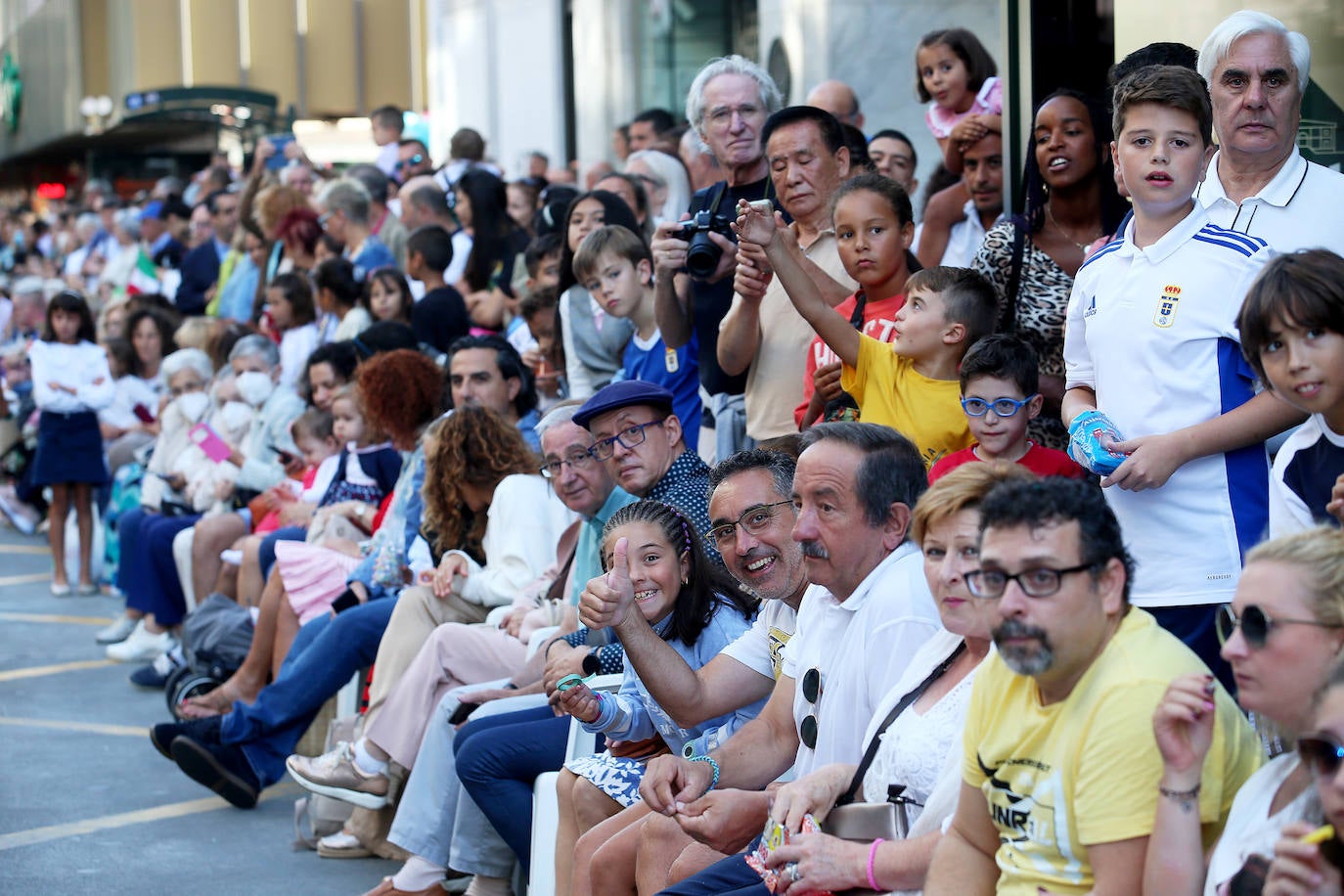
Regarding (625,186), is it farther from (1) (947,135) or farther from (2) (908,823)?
(2) (908,823)

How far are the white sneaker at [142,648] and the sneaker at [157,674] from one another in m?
0.49

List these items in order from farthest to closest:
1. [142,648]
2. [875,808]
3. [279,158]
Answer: [279,158] < [142,648] < [875,808]

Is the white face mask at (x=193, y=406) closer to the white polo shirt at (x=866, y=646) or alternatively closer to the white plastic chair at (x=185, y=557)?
the white plastic chair at (x=185, y=557)

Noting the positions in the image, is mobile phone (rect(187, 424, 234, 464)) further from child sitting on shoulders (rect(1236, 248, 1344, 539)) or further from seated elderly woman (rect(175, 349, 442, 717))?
child sitting on shoulders (rect(1236, 248, 1344, 539))

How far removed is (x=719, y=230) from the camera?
5.14 meters

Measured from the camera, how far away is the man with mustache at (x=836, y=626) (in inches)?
132

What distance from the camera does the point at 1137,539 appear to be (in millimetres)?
3439

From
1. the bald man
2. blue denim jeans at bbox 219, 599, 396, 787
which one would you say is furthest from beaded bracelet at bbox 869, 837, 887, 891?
the bald man

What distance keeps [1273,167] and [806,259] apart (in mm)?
1740

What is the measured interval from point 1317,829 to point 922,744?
100cm

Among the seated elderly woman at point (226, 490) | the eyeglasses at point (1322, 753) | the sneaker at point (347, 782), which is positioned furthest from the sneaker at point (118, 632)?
the eyeglasses at point (1322, 753)

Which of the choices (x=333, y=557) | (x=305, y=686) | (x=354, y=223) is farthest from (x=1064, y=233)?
(x=354, y=223)

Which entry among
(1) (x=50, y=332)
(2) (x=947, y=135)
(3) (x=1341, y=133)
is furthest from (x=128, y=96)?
(3) (x=1341, y=133)

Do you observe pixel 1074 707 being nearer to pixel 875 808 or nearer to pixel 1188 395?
pixel 875 808
